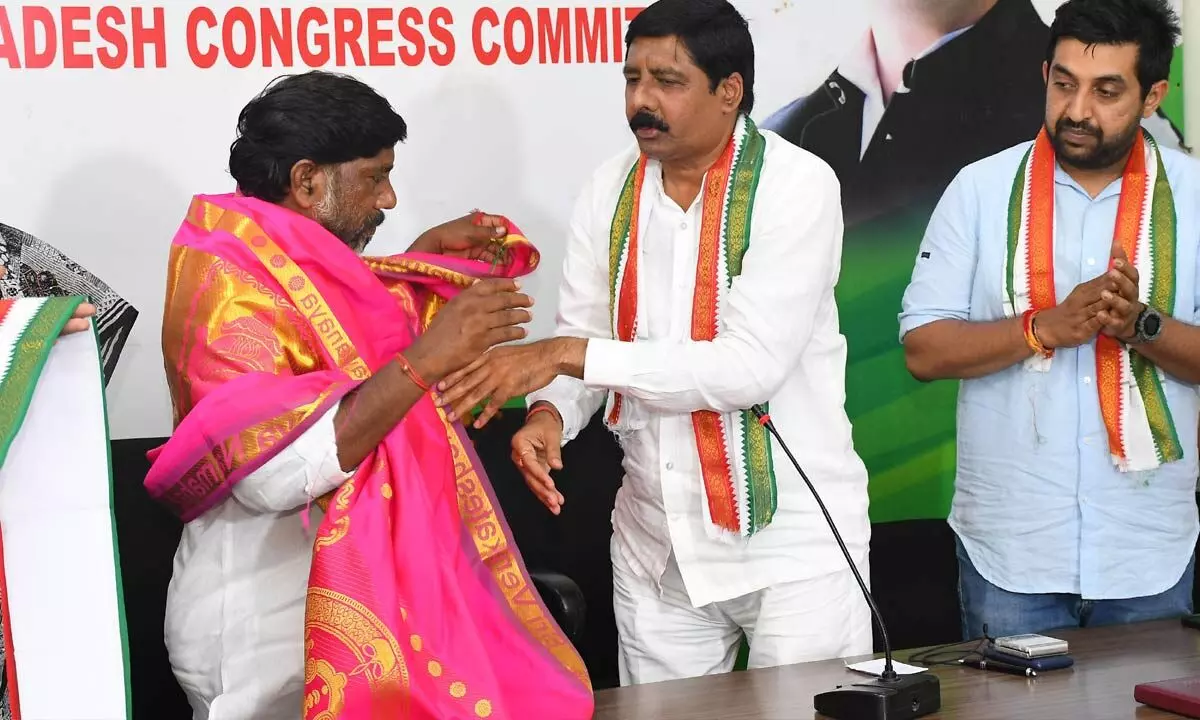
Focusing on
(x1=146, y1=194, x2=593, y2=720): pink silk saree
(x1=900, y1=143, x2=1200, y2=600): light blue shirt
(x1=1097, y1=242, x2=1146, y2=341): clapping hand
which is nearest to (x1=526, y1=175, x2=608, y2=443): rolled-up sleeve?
(x1=146, y1=194, x2=593, y2=720): pink silk saree

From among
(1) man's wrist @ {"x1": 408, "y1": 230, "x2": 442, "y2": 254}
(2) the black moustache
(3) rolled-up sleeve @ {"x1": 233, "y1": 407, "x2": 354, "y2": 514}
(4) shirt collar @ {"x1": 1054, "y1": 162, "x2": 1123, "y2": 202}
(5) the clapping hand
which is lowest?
(3) rolled-up sleeve @ {"x1": 233, "y1": 407, "x2": 354, "y2": 514}

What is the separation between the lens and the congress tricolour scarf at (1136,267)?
274cm

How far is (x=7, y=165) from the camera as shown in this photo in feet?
10.0

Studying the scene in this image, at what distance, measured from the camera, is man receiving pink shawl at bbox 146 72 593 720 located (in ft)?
6.83

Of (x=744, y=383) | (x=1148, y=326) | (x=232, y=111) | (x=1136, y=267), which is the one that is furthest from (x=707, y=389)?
(x=232, y=111)

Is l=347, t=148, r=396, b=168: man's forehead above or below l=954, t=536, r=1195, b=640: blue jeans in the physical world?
above

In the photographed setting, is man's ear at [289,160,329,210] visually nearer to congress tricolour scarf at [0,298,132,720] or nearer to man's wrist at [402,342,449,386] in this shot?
man's wrist at [402,342,449,386]

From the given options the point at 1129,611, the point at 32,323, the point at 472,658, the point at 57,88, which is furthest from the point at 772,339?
the point at 57,88

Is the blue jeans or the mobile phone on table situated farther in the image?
the blue jeans

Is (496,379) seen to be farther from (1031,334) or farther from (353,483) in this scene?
(1031,334)

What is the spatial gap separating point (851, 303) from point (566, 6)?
1132 millimetres

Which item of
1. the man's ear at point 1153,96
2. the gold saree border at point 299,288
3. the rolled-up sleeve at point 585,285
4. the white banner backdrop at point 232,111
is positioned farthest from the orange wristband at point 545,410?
the man's ear at point 1153,96

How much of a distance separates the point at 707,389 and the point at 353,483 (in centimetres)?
65

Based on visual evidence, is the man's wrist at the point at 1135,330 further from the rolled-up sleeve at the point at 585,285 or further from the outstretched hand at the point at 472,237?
the outstretched hand at the point at 472,237
